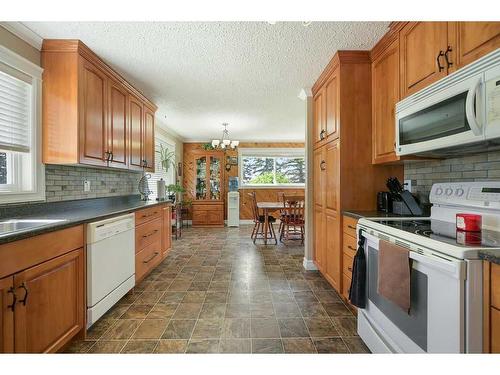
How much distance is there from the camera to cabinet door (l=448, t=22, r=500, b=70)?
46.9 inches

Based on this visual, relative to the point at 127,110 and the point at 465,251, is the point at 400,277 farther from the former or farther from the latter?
the point at 127,110

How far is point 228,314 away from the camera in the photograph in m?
2.09

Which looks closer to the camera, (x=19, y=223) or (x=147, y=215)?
(x=19, y=223)

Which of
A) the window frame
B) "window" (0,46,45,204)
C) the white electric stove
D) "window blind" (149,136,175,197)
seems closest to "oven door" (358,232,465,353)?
the white electric stove

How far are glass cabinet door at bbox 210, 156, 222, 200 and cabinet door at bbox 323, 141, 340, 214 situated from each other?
4.43m

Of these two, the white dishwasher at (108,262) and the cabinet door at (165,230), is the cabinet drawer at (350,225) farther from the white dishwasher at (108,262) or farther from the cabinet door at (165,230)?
the cabinet door at (165,230)

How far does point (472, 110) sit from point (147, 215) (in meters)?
2.87

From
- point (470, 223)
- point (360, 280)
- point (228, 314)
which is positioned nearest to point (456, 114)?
point (470, 223)

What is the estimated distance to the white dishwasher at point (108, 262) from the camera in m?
1.77

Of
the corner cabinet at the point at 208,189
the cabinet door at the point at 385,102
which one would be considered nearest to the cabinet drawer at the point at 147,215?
the cabinet door at the point at 385,102

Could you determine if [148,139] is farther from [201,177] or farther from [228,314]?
[201,177]

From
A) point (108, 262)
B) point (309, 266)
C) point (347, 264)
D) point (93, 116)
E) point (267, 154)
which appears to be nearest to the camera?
point (108, 262)

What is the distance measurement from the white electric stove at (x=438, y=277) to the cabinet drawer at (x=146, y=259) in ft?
6.94
